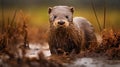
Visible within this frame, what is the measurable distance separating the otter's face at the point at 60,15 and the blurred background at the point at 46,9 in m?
0.07

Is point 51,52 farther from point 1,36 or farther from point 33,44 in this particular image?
point 1,36

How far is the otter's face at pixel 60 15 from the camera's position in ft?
11.2

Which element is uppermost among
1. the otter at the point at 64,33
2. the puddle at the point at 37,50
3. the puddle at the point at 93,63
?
the otter at the point at 64,33

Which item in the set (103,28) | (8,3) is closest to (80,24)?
(103,28)

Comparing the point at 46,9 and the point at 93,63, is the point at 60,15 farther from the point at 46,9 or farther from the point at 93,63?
the point at 93,63

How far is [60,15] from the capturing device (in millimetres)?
3473

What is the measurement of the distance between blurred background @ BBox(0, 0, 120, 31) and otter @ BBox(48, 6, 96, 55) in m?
0.07

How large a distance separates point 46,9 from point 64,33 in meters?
0.21

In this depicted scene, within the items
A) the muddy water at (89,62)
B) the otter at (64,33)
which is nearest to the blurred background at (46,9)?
the otter at (64,33)

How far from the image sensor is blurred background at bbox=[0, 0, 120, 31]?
356 centimetres

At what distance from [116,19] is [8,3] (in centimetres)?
74

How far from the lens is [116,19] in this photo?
3.57m

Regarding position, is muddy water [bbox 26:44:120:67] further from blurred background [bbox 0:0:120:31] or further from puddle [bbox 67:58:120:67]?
blurred background [bbox 0:0:120:31]

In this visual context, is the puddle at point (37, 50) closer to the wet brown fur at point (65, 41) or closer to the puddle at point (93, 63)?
the wet brown fur at point (65, 41)
